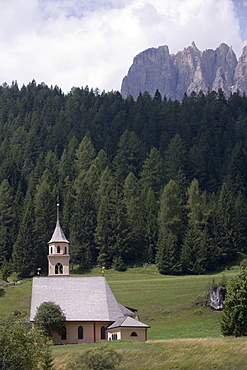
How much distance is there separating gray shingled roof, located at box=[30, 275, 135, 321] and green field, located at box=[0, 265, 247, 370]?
4.86m

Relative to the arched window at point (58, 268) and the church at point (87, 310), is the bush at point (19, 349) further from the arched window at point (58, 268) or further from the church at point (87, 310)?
the arched window at point (58, 268)

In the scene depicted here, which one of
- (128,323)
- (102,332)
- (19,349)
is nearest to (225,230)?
(102,332)

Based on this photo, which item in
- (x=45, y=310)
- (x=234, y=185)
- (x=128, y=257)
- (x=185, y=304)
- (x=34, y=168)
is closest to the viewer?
(x=45, y=310)

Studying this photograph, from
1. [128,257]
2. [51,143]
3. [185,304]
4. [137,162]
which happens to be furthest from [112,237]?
[51,143]

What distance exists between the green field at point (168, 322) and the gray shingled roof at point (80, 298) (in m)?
4.86

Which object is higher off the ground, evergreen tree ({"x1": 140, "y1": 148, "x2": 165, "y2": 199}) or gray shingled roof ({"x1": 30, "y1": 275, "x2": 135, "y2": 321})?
evergreen tree ({"x1": 140, "y1": 148, "x2": 165, "y2": 199})

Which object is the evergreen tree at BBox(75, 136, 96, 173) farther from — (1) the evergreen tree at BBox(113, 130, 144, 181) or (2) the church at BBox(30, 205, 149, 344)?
(2) the church at BBox(30, 205, 149, 344)

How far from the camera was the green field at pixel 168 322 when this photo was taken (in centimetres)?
5500

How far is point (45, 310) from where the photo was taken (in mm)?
70250

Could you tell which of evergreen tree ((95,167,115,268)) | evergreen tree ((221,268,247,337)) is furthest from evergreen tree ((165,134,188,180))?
evergreen tree ((221,268,247,337))

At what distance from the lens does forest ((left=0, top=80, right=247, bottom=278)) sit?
120 meters

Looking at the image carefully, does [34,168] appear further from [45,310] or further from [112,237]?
[45,310]

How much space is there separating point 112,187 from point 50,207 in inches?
534

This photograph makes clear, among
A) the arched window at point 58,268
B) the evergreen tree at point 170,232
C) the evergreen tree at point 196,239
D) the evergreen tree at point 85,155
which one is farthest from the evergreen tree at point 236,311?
the evergreen tree at point 85,155
